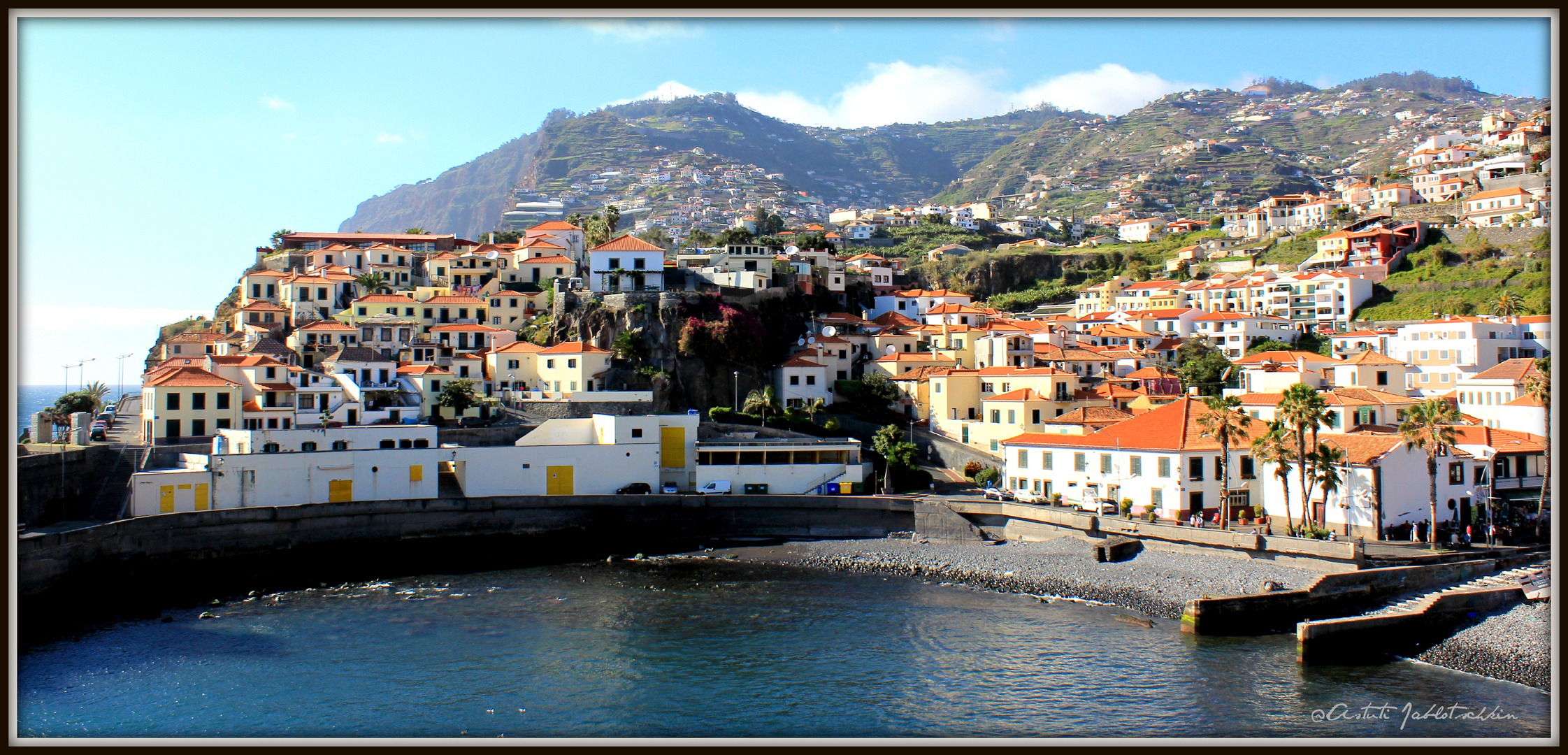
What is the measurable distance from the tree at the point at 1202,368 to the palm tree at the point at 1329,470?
1049 inches

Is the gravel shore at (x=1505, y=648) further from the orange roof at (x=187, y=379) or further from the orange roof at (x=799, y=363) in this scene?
the orange roof at (x=187, y=379)

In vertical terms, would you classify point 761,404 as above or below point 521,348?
below

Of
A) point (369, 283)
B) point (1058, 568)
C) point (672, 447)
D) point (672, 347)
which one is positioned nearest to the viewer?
point (1058, 568)

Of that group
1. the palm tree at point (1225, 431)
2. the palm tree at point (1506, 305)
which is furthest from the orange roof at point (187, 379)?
the palm tree at point (1506, 305)

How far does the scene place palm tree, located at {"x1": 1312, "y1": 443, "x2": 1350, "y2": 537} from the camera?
36.8m

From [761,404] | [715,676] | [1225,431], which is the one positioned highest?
[761,404]

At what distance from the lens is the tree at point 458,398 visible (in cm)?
5616

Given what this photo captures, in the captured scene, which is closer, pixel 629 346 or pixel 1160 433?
pixel 1160 433

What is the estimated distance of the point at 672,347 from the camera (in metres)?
63.7

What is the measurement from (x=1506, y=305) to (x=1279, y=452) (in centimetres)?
4803

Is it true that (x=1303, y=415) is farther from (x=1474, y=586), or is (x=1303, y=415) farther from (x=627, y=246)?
(x=627, y=246)

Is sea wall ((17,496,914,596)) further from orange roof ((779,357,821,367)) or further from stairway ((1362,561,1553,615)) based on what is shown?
stairway ((1362,561,1553,615))

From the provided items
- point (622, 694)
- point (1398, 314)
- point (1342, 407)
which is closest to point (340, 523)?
point (622, 694)

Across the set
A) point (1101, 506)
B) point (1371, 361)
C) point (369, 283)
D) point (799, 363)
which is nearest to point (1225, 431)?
point (1101, 506)
